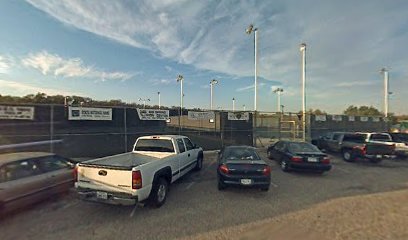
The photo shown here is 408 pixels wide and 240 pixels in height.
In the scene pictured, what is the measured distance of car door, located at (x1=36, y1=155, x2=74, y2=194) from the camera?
6324mm

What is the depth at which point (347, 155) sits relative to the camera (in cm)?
1395

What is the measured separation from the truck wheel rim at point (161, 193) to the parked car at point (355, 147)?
11.3 metres

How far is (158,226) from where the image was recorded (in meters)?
5.08

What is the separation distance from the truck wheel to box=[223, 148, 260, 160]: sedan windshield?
8.20 m

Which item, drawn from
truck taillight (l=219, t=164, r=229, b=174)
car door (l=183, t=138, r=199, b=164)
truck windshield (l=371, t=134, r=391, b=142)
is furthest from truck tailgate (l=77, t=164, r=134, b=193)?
truck windshield (l=371, t=134, r=391, b=142)

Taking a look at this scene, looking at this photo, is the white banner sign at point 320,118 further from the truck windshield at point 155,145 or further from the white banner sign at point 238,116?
the truck windshield at point 155,145

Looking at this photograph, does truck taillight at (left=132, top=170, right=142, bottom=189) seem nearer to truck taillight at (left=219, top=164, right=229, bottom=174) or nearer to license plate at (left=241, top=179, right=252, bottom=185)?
truck taillight at (left=219, top=164, right=229, bottom=174)

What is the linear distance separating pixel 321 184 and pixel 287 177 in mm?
1336

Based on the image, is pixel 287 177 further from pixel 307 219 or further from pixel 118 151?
pixel 118 151

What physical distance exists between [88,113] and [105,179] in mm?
8243

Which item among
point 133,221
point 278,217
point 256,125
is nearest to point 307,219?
point 278,217

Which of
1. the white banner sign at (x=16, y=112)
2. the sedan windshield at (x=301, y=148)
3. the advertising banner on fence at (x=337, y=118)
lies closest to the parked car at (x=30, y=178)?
the white banner sign at (x=16, y=112)

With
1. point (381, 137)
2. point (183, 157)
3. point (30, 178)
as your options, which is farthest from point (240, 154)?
point (381, 137)

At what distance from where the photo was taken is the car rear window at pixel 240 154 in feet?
26.2
